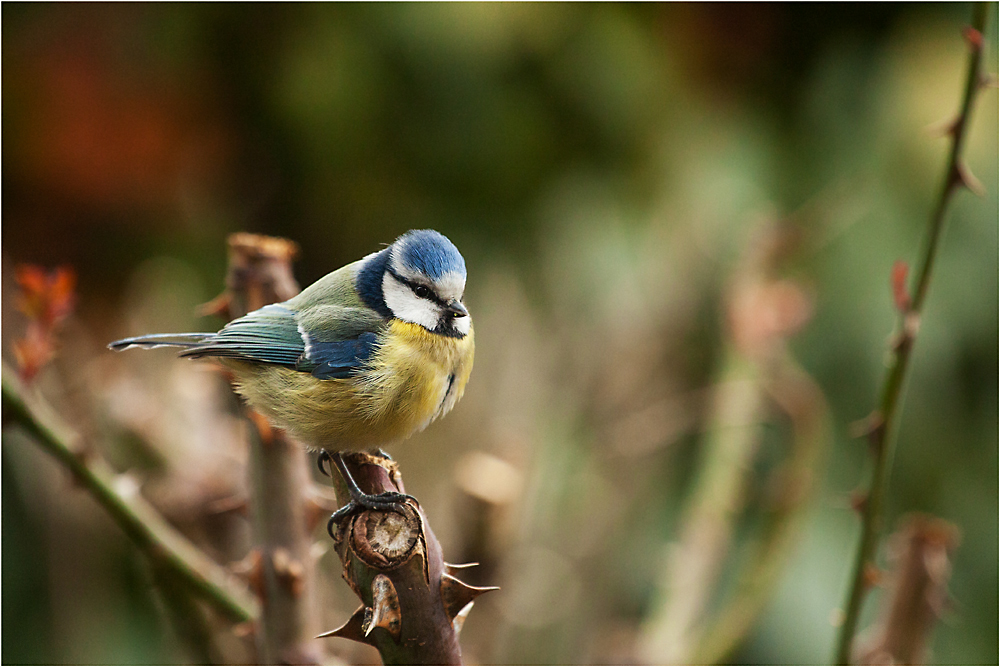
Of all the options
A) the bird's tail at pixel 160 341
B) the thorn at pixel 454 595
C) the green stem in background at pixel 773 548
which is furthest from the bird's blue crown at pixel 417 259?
the green stem in background at pixel 773 548

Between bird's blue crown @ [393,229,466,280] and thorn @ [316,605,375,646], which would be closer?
thorn @ [316,605,375,646]

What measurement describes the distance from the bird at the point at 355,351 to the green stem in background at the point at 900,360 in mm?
365

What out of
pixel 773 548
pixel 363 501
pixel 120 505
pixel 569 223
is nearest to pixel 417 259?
pixel 363 501

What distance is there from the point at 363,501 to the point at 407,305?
243 mm

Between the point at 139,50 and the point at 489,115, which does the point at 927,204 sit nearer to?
the point at 489,115

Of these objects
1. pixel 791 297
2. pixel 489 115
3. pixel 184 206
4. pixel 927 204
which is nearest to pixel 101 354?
pixel 184 206

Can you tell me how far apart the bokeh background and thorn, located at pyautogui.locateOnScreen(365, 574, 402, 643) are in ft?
2.59

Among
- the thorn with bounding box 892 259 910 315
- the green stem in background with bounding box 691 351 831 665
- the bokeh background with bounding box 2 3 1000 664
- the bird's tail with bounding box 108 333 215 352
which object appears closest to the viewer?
the thorn with bounding box 892 259 910 315

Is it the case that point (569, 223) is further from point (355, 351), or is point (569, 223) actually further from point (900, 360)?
point (900, 360)

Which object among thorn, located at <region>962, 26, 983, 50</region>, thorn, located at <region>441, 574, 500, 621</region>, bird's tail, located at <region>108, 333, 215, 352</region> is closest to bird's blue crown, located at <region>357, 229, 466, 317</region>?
bird's tail, located at <region>108, 333, 215, 352</region>

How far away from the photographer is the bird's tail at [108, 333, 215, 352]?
77 centimetres

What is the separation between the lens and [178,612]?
81 centimetres

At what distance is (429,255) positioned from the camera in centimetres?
74

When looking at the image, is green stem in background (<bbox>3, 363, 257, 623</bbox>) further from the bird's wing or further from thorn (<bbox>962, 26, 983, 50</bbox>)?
thorn (<bbox>962, 26, 983, 50</bbox>)
